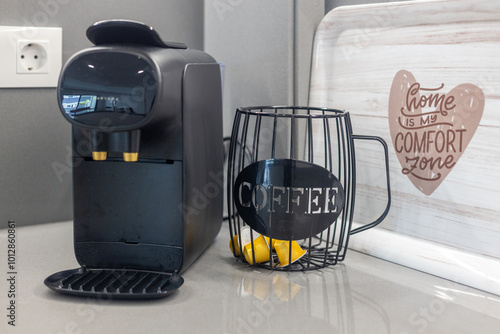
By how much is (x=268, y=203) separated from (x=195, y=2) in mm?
537

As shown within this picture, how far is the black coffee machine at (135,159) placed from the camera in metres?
0.68

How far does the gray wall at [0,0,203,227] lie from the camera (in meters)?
0.98

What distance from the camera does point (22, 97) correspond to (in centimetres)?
99

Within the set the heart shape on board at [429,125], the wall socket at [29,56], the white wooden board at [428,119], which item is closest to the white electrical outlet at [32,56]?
the wall socket at [29,56]

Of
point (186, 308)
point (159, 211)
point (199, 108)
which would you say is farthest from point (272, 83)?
point (186, 308)

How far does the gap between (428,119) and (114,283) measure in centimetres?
46

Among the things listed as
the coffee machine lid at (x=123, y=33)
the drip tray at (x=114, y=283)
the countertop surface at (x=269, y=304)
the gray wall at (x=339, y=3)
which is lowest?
the countertop surface at (x=269, y=304)

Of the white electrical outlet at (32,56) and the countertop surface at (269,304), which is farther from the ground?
the white electrical outlet at (32,56)

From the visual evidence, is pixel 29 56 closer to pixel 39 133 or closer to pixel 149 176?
pixel 39 133

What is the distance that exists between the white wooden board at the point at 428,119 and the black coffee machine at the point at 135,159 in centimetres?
24

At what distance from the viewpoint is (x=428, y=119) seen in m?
0.83

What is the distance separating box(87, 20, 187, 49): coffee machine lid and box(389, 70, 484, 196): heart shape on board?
345 millimetres

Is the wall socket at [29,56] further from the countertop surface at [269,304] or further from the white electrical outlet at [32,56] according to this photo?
the countertop surface at [269,304]

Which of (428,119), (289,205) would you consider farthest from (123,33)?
(428,119)
